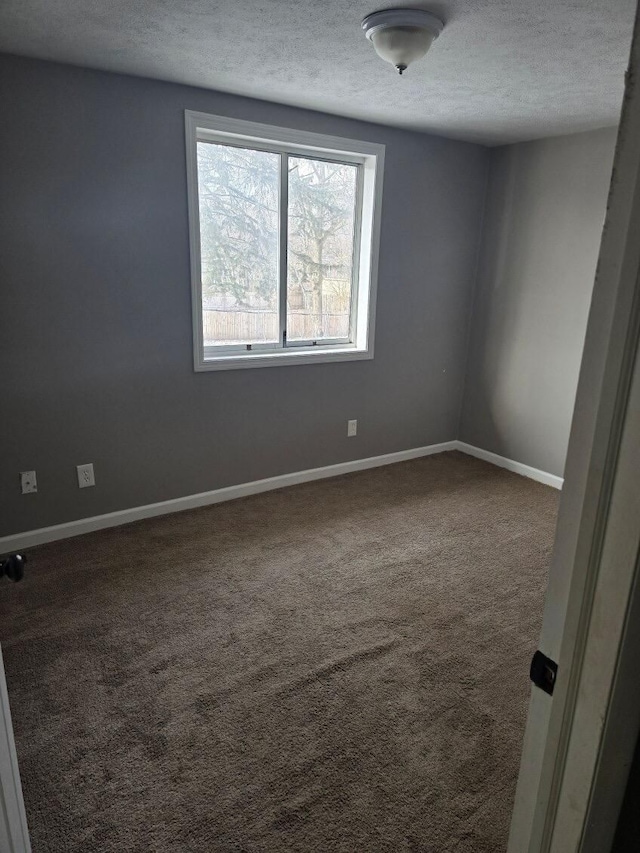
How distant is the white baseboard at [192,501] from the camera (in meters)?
2.92

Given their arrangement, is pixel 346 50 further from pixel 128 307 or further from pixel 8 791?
pixel 8 791

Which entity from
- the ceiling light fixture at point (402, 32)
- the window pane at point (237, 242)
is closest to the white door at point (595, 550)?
the ceiling light fixture at point (402, 32)

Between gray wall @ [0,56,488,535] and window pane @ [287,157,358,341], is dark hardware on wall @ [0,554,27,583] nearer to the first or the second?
gray wall @ [0,56,488,535]

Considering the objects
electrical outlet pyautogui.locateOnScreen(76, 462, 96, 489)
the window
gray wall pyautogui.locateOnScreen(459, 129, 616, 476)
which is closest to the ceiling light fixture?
the window

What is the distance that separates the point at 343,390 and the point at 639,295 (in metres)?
3.35

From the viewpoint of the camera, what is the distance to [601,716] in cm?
67

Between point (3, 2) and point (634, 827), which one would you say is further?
point (3, 2)

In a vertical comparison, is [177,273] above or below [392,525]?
above

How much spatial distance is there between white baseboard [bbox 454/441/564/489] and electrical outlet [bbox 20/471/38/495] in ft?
10.7

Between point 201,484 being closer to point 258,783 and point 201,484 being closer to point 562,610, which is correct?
point 258,783

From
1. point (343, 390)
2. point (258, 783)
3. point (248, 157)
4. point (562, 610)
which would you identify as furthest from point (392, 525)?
point (562, 610)

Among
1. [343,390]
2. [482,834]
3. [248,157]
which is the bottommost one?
[482,834]

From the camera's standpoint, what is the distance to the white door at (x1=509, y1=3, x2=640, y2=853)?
580 mm

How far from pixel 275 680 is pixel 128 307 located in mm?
2032
